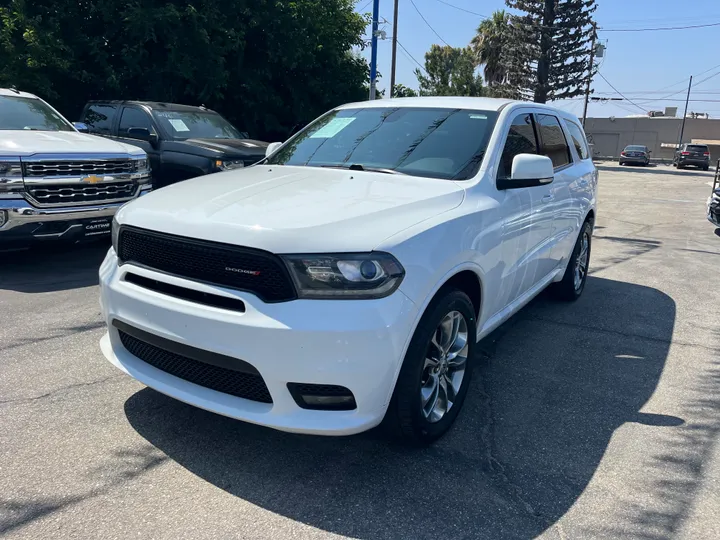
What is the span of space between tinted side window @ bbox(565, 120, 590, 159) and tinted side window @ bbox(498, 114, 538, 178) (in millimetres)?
1438

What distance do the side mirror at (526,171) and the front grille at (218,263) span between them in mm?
1732

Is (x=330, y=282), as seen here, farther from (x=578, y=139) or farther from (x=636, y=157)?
Answer: (x=636, y=157)

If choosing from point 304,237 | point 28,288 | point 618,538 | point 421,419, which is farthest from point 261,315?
point 28,288

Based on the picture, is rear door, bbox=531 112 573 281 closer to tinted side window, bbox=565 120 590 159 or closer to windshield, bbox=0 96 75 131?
tinted side window, bbox=565 120 590 159

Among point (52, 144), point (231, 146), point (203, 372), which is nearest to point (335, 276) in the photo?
point (203, 372)

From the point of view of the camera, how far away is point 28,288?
5633mm

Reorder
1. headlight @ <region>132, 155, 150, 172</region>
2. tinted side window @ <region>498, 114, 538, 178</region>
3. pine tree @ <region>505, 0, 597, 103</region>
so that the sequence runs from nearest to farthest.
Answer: tinted side window @ <region>498, 114, 538, 178</region> < headlight @ <region>132, 155, 150, 172</region> < pine tree @ <region>505, 0, 597, 103</region>

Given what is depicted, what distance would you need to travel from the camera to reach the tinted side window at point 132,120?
29.0ft

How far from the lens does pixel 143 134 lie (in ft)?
28.1

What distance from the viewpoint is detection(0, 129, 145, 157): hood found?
5.92 metres

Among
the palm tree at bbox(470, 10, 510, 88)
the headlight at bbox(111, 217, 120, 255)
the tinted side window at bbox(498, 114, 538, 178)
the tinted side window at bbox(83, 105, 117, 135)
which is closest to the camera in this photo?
the headlight at bbox(111, 217, 120, 255)

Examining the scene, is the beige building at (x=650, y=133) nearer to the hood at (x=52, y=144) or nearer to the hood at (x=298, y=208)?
the hood at (x=52, y=144)

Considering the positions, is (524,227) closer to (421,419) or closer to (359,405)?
(421,419)

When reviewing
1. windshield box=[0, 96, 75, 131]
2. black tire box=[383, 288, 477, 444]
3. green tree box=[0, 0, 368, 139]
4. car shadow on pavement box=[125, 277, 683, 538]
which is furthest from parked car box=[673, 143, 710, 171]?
black tire box=[383, 288, 477, 444]
